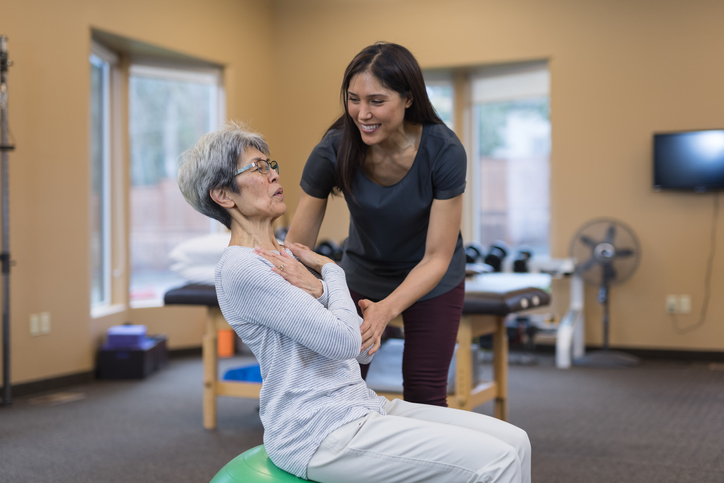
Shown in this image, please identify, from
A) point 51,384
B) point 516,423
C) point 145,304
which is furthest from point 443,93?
point 51,384

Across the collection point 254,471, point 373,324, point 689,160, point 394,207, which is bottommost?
point 254,471

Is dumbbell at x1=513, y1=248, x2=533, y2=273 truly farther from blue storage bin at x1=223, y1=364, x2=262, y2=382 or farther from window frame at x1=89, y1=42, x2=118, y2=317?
window frame at x1=89, y1=42, x2=118, y2=317

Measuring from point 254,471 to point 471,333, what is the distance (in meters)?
1.42

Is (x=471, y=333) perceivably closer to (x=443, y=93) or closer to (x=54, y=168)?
(x=54, y=168)

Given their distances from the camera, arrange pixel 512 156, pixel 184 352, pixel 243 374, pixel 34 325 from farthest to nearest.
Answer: pixel 512 156 < pixel 184 352 < pixel 34 325 < pixel 243 374

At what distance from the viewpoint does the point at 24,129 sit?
3.65 meters

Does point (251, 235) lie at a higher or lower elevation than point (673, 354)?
higher

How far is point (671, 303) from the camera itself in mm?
4633

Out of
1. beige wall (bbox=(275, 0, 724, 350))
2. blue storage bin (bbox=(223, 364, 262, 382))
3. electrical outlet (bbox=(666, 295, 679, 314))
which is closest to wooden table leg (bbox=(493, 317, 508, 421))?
blue storage bin (bbox=(223, 364, 262, 382))

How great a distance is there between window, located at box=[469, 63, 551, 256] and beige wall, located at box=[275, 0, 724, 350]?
0.28m

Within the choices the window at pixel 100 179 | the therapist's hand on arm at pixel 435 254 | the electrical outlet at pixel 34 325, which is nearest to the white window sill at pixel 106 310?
the window at pixel 100 179

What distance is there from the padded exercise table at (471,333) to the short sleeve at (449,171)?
0.89 m

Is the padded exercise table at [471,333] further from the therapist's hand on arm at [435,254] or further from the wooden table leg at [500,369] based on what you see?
the therapist's hand on arm at [435,254]

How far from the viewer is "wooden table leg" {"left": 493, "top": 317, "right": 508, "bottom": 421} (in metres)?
2.82
